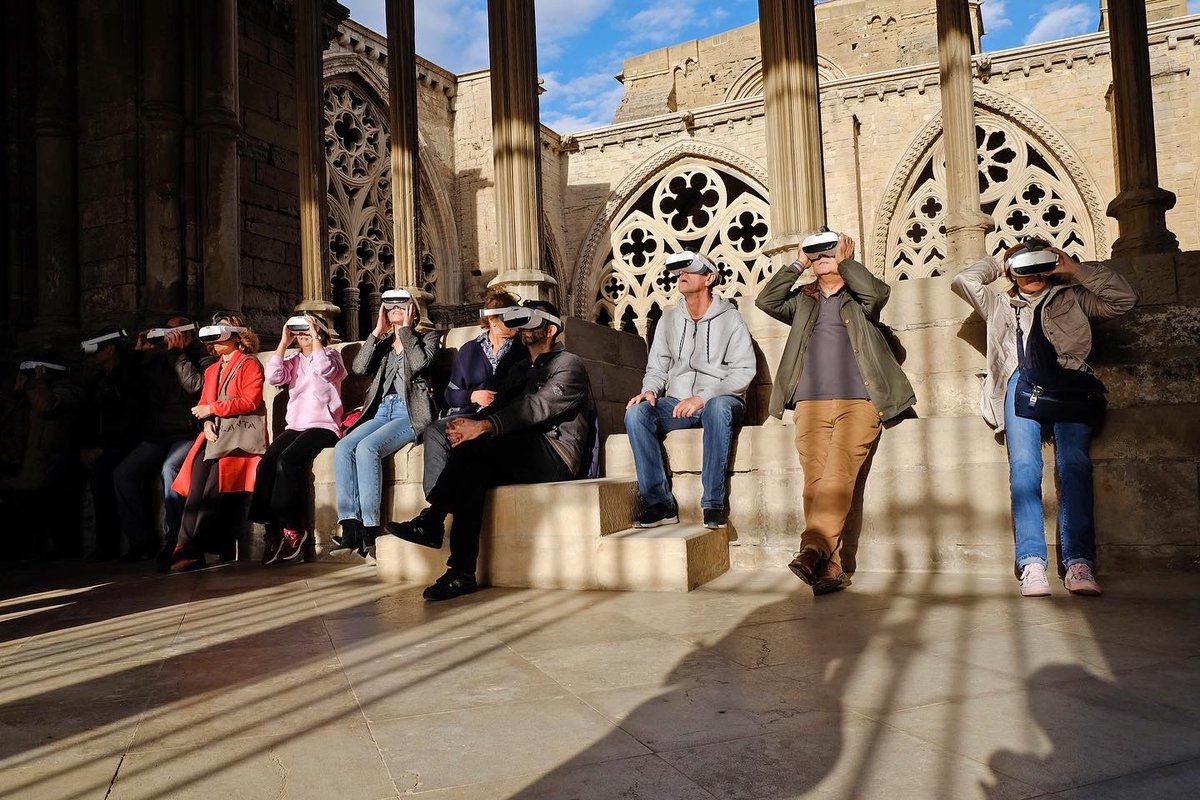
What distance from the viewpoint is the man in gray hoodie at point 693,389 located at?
443 centimetres

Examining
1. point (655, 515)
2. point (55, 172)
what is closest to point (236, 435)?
point (655, 515)

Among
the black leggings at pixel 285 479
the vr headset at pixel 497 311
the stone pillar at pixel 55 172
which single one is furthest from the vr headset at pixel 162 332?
the stone pillar at pixel 55 172

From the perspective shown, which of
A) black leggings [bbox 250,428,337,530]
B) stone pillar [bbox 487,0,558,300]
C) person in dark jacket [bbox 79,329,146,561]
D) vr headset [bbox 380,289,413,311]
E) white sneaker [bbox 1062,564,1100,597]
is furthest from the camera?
stone pillar [bbox 487,0,558,300]

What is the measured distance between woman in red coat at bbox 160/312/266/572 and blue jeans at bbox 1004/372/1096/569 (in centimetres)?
431

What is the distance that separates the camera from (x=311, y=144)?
796 cm

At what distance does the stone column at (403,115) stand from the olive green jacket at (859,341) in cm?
422

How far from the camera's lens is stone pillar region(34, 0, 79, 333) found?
8.74m

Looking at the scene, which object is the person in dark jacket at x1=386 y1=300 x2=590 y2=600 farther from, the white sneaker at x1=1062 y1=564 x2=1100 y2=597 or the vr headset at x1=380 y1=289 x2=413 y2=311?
the white sneaker at x1=1062 y1=564 x2=1100 y2=597

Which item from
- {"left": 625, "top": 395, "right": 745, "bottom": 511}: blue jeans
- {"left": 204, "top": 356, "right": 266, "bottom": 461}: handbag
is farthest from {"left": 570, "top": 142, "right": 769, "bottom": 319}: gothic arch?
{"left": 625, "top": 395, "right": 745, "bottom": 511}: blue jeans

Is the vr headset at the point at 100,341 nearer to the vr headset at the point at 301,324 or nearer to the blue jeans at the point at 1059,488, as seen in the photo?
the vr headset at the point at 301,324

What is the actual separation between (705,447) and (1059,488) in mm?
1548

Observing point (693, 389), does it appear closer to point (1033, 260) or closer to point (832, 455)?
point (832, 455)

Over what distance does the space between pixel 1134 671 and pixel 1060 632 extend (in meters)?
0.49

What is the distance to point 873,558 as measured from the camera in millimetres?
4324
